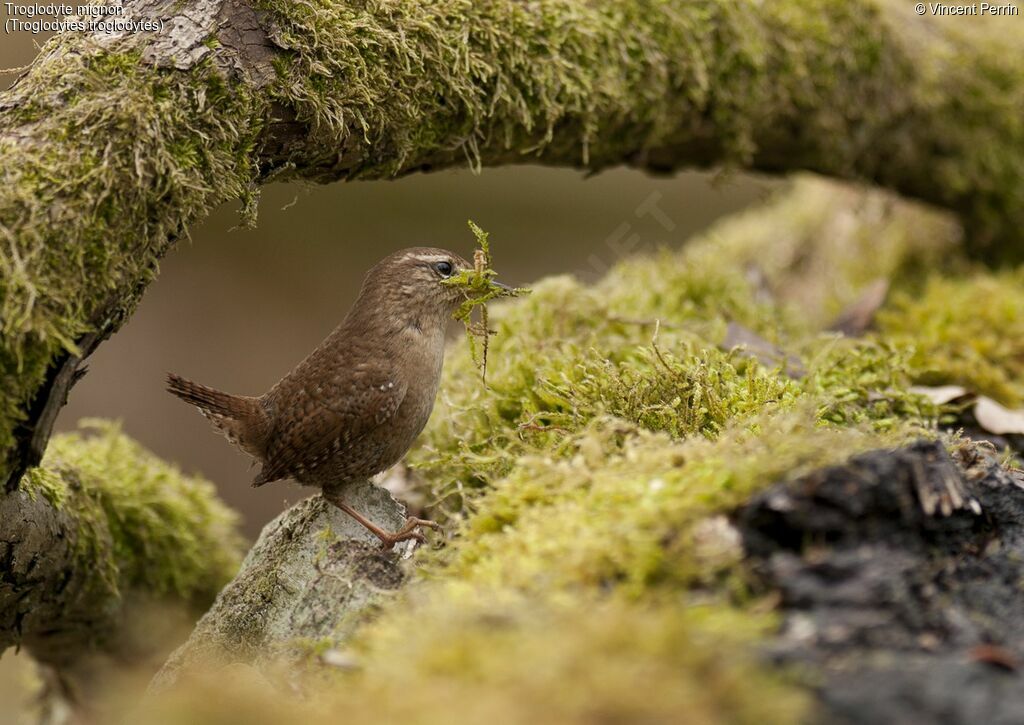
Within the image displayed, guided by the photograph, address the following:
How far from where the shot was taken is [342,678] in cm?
182

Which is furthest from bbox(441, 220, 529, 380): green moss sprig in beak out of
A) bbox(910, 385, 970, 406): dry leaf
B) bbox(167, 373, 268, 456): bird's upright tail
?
bbox(910, 385, 970, 406): dry leaf

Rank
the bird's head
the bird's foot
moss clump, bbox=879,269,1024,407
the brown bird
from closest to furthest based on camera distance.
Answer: the bird's foot
the brown bird
the bird's head
moss clump, bbox=879,269,1024,407

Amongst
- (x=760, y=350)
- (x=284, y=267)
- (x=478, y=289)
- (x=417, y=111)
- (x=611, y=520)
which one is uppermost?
(x=417, y=111)

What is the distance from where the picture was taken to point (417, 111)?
3008 mm

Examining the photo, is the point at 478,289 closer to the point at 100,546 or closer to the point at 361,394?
the point at 361,394

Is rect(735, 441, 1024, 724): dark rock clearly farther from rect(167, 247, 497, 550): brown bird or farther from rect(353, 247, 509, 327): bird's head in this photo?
rect(353, 247, 509, 327): bird's head

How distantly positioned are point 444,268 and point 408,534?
0.98 metres

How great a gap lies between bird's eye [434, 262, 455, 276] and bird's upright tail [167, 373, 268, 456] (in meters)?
0.74

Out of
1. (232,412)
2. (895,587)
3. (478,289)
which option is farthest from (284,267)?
(895,587)

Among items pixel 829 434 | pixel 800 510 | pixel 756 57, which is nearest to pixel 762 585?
pixel 800 510

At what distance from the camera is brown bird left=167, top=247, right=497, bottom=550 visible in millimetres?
2908

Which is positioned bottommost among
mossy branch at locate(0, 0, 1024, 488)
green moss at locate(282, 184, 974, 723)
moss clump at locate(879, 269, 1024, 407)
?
moss clump at locate(879, 269, 1024, 407)

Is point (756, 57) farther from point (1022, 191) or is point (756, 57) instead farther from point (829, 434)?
point (829, 434)

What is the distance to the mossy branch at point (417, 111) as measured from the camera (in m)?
2.28
